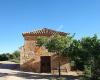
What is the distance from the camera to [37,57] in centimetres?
3562

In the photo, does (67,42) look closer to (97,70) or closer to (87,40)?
(87,40)

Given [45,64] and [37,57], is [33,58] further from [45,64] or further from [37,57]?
[45,64]

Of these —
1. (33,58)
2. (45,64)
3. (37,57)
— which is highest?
(37,57)

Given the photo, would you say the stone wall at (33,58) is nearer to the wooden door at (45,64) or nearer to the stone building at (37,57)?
the stone building at (37,57)

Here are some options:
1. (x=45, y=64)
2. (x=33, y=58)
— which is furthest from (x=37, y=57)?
(x=45, y=64)

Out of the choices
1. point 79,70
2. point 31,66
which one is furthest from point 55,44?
point 79,70

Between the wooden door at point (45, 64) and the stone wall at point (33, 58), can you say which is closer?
the stone wall at point (33, 58)

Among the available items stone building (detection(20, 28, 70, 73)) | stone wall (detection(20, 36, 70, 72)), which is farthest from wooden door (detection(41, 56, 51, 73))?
stone wall (detection(20, 36, 70, 72))

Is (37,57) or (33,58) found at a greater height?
(37,57)

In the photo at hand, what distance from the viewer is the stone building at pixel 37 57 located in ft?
116

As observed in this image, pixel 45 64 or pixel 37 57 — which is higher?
pixel 37 57

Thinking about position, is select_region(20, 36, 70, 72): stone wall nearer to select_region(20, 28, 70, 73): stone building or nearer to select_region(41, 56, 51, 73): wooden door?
select_region(20, 28, 70, 73): stone building

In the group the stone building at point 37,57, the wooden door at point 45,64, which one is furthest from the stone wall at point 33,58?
the wooden door at point 45,64

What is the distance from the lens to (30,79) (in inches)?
990
